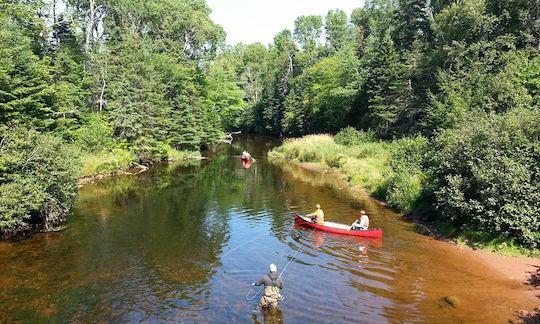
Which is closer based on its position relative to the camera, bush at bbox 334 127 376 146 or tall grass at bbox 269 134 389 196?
tall grass at bbox 269 134 389 196

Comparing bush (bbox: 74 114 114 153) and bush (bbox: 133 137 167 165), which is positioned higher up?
bush (bbox: 74 114 114 153)

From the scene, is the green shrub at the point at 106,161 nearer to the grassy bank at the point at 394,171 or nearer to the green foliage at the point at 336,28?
the grassy bank at the point at 394,171

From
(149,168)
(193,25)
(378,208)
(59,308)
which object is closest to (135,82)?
(149,168)

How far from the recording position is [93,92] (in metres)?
49.5

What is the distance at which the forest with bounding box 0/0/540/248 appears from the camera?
73.3 ft

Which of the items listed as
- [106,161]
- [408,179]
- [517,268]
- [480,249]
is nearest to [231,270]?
[480,249]

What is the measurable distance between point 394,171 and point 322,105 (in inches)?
1657

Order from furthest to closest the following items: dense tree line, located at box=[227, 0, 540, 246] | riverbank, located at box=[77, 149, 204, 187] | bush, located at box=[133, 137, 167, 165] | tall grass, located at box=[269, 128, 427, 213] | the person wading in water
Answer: bush, located at box=[133, 137, 167, 165], riverbank, located at box=[77, 149, 204, 187], tall grass, located at box=[269, 128, 427, 213], dense tree line, located at box=[227, 0, 540, 246], the person wading in water

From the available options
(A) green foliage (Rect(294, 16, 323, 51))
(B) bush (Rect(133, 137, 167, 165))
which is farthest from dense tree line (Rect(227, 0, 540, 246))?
(B) bush (Rect(133, 137, 167, 165))

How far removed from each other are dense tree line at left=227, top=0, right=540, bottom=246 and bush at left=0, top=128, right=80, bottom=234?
2100cm

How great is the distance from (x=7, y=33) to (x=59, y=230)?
1475 centimetres

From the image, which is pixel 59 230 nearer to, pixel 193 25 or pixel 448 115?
pixel 448 115

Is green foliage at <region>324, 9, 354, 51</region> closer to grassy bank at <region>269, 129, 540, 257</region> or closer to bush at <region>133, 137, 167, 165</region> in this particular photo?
grassy bank at <region>269, 129, 540, 257</region>

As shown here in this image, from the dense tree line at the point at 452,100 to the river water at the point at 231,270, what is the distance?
11.2 feet
